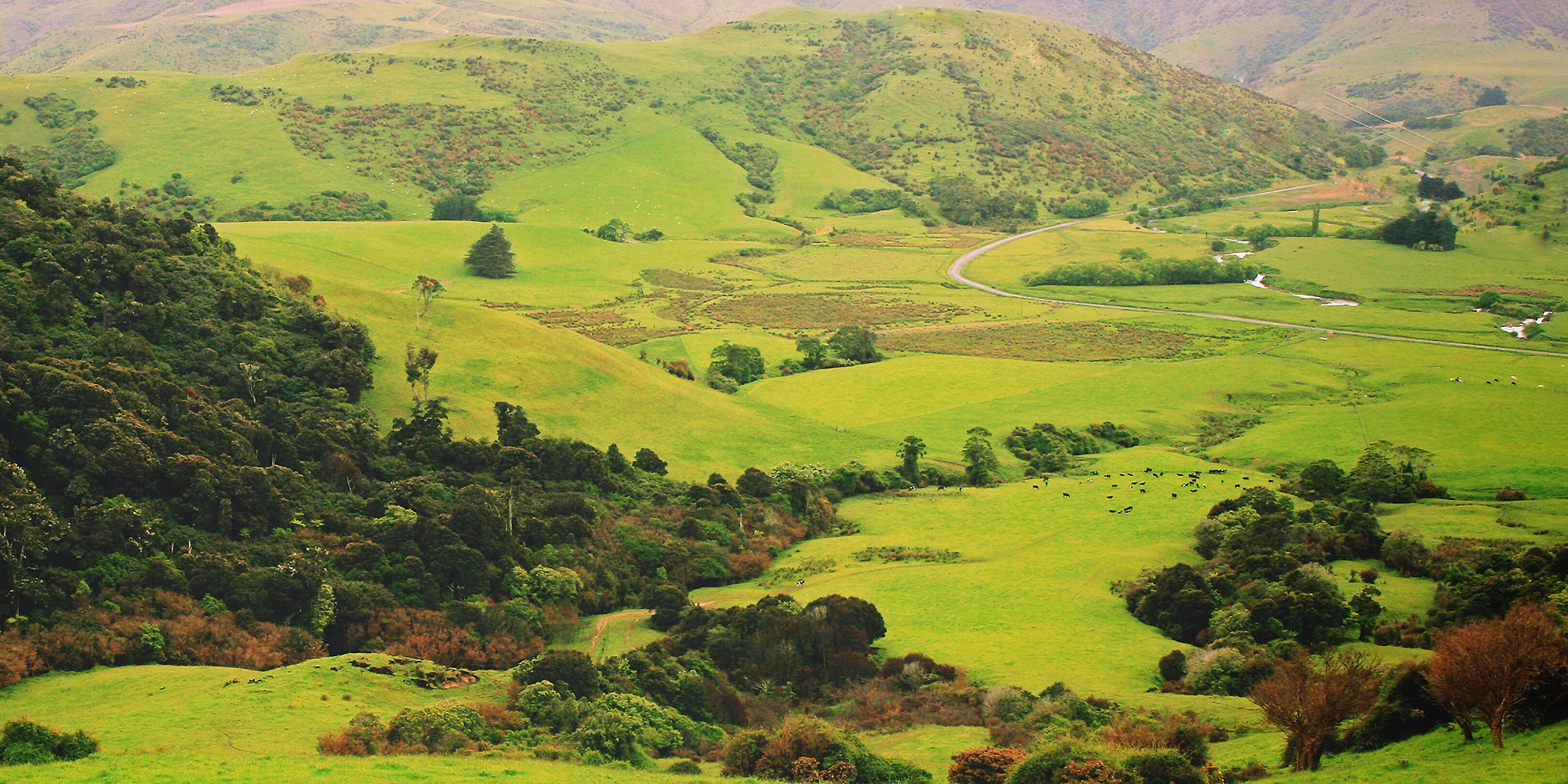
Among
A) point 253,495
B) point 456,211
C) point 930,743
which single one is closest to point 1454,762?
point 930,743

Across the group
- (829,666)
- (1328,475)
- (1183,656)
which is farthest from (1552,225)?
(829,666)

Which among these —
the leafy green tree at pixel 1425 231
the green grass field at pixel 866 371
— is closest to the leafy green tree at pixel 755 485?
the green grass field at pixel 866 371

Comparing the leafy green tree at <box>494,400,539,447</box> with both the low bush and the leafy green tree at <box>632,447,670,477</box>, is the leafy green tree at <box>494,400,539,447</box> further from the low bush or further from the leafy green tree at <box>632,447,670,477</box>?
the low bush

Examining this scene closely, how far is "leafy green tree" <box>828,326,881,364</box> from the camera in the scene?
101312 millimetres

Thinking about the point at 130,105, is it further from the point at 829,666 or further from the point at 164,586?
the point at 829,666

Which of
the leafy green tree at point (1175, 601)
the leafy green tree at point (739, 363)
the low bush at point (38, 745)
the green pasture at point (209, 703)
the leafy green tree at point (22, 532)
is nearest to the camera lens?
the low bush at point (38, 745)

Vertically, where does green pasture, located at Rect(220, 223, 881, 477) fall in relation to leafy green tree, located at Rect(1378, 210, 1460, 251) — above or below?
below

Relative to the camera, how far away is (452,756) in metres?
28.8

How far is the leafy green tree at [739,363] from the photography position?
300ft

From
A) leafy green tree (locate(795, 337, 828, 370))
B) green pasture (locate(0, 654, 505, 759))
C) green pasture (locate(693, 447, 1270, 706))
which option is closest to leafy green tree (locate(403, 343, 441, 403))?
green pasture (locate(693, 447, 1270, 706))

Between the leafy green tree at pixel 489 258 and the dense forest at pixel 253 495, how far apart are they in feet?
218

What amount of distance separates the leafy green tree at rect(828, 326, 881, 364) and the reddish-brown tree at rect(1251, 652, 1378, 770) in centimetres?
7502

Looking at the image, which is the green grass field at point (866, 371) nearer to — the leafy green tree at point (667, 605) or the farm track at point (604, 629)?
the farm track at point (604, 629)

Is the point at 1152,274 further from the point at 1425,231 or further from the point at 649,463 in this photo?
the point at 649,463
